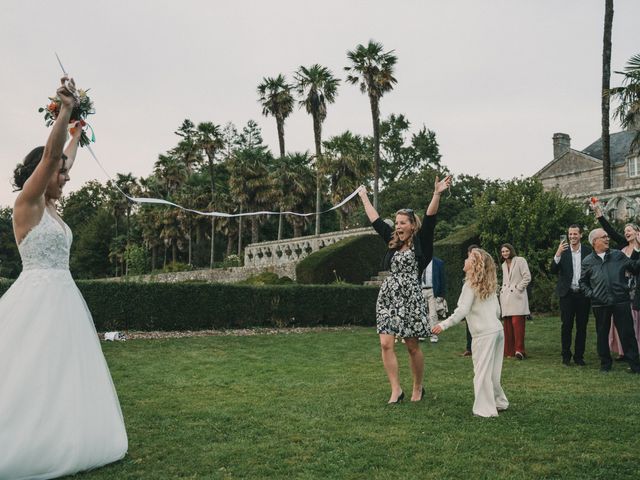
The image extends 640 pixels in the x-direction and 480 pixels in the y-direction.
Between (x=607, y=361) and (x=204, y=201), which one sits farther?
(x=204, y=201)

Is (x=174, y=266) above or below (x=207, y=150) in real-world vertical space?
below

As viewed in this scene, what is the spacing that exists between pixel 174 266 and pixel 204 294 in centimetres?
2915

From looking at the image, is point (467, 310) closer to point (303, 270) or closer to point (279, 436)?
point (279, 436)

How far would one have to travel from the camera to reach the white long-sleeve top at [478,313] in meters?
6.14

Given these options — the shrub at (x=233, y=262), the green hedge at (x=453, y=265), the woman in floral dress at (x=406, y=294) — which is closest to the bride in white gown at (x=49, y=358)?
the woman in floral dress at (x=406, y=294)

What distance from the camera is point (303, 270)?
912 inches

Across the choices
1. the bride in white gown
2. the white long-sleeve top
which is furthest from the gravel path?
the bride in white gown

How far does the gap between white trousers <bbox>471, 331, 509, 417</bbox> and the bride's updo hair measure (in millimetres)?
4323

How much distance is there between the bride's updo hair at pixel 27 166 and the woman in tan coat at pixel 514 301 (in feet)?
27.2

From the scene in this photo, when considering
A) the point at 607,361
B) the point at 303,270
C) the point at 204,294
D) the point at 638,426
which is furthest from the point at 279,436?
the point at 303,270

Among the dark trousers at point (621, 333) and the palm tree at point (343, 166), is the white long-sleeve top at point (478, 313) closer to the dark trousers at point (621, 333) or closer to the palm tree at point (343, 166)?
the dark trousers at point (621, 333)

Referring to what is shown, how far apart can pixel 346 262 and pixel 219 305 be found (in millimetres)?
8430

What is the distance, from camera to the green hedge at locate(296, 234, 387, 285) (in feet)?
74.9

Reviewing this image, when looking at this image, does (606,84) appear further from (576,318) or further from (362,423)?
(362,423)
